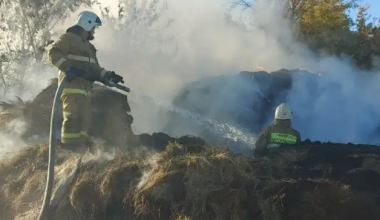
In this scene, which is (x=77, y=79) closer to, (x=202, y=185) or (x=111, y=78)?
(x=111, y=78)

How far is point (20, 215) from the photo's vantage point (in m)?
5.73

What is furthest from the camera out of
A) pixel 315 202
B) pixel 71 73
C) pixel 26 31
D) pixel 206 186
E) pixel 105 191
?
pixel 26 31

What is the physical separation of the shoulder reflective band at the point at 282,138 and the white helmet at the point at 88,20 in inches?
96.8

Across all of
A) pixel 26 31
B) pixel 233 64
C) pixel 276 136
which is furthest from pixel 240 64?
pixel 276 136

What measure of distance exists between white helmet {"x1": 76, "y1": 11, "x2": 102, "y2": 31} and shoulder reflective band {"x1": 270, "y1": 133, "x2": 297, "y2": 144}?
2.46 metres

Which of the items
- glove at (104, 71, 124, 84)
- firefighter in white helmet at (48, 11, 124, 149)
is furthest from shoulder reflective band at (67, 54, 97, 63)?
glove at (104, 71, 124, 84)

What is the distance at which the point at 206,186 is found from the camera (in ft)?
15.4

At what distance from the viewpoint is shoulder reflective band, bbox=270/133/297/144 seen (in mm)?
6884

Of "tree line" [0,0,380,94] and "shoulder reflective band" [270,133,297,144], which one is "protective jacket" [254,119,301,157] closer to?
"shoulder reflective band" [270,133,297,144]

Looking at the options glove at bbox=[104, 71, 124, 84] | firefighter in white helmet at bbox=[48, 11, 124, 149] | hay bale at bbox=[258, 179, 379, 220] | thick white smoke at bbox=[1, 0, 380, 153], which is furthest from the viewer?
thick white smoke at bbox=[1, 0, 380, 153]

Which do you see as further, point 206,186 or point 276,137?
point 276,137

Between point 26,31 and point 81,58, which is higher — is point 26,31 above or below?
above

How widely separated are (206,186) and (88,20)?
289 centimetres

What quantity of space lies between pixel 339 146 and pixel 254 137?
463cm
